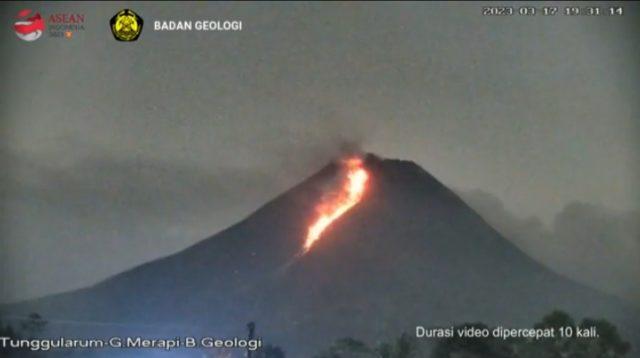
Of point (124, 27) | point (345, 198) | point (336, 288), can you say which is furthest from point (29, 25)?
point (336, 288)

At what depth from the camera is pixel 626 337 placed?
2836mm

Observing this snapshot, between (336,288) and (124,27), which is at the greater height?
(124,27)

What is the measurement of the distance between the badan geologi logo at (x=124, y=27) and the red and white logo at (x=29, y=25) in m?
0.25

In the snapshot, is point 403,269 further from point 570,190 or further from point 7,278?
point 7,278

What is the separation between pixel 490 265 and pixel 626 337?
1.71 ft

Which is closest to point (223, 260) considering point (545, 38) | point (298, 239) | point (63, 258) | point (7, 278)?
point (298, 239)

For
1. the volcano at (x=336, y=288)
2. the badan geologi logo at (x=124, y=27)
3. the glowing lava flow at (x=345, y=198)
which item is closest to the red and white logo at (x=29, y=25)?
the badan geologi logo at (x=124, y=27)

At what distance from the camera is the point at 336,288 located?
286cm

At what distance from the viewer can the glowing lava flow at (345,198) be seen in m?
2.92

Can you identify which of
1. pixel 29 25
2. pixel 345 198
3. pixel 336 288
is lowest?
pixel 336 288

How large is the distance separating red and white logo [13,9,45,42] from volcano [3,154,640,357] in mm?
892

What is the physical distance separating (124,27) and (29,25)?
326 mm

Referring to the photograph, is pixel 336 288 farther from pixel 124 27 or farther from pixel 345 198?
pixel 124 27

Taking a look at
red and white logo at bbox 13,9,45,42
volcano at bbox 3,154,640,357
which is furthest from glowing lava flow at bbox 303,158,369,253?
red and white logo at bbox 13,9,45,42
